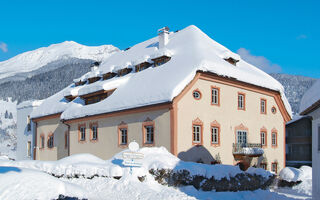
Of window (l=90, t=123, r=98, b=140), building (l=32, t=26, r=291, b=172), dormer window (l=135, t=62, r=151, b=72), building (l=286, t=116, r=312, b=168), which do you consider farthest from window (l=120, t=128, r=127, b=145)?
building (l=286, t=116, r=312, b=168)

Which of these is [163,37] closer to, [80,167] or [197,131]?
[197,131]

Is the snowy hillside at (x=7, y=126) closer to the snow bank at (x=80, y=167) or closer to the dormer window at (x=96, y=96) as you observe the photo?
the dormer window at (x=96, y=96)

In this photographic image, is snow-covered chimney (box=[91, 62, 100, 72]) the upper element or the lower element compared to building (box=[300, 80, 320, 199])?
upper

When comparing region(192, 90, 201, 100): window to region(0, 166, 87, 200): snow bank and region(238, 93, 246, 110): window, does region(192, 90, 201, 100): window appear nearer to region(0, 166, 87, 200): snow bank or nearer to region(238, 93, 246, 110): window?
region(238, 93, 246, 110): window

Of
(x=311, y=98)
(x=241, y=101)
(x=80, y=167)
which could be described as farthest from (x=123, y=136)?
(x=311, y=98)

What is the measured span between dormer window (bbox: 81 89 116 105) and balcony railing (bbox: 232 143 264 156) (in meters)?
10.0

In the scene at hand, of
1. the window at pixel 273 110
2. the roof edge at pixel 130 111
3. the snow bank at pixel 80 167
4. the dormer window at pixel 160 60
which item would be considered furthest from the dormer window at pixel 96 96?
the window at pixel 273 110

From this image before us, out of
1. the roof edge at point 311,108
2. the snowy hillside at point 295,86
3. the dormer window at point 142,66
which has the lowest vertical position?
the roof edge at point 311,108

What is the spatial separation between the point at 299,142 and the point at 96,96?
73.3 ft

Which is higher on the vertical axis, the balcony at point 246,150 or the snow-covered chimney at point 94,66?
the snow-covered chimney at point 94,66

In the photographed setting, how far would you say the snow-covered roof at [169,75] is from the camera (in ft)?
71.5

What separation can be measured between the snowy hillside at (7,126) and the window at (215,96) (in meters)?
92.0

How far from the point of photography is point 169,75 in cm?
2288

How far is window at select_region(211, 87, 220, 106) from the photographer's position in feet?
77.7
